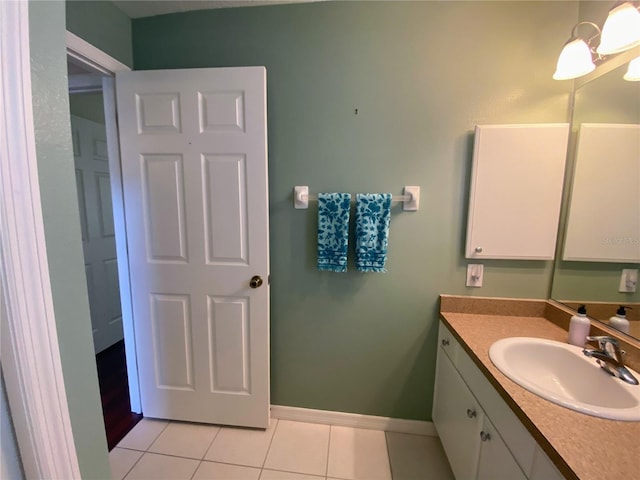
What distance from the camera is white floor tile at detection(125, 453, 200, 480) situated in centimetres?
130

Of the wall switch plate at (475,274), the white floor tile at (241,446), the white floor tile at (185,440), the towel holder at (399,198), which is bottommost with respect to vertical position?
the white floor tile at (185,440)

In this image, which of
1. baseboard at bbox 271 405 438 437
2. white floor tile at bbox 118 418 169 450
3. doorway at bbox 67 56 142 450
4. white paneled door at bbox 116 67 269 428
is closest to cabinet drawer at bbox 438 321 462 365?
baseboard at bbox 271 405 438 437

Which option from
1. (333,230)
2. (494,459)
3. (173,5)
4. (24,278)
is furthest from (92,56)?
(494,459)

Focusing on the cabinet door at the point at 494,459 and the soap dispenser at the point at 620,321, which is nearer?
the cabinet door at the point at 494,459

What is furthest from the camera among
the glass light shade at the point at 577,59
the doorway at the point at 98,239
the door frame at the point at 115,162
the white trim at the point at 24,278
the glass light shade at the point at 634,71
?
the doorway at the point at 98,239

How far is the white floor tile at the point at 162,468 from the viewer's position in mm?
1305

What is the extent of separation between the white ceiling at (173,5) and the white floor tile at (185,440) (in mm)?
2375

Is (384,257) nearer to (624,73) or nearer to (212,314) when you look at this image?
(212,314)

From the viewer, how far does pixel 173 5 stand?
1352 millimetres

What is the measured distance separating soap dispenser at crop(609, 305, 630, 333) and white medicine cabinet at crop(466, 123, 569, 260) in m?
0.34

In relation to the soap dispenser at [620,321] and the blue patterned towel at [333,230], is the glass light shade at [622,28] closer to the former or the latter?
the soap dispenser at [620,321]

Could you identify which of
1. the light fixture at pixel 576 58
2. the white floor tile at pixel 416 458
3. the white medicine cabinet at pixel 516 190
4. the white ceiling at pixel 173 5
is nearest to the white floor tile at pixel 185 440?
the white floor tile at pixel 416 458

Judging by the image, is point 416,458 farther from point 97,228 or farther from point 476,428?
point 97,228

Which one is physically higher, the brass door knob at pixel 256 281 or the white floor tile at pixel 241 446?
the brass door knob at pixel 256 281
